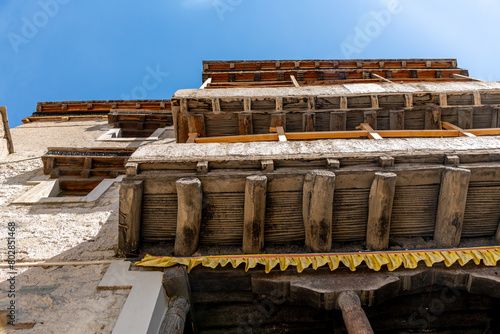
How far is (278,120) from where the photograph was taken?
6.75 metres

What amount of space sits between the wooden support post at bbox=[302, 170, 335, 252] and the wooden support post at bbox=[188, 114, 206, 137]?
10.2 feet

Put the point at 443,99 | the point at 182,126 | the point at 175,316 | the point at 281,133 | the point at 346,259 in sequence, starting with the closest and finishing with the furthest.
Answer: the point at 175,316
the point at 346,259
the point at 281,133
the point at 443,99
the point at 182,126

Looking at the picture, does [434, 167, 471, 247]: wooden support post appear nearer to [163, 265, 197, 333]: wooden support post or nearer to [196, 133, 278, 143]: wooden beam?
[196, 133, 278, 143]: wooden beam

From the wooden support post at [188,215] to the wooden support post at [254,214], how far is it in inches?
32.7

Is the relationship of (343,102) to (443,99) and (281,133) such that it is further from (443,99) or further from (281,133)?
(443,99)

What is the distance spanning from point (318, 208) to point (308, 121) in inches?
101

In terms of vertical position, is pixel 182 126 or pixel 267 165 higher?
pixel 182 126

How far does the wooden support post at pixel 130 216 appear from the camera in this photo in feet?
15.9

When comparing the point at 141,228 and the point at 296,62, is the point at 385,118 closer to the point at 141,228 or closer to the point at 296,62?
the point at 141,228

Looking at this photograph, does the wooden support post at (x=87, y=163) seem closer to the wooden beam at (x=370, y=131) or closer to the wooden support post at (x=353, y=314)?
the wooden beam at (x=370, y=131)

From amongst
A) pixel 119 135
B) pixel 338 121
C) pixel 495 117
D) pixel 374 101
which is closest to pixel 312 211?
pixel 338 121

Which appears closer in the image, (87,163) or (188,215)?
(188,215)

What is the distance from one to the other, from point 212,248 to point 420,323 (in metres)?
4.56

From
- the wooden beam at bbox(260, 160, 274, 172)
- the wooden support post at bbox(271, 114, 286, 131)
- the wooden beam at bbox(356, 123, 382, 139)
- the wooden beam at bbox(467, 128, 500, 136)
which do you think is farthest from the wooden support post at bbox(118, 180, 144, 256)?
the wooden beam at bbox(467, 128, 500, 136)
